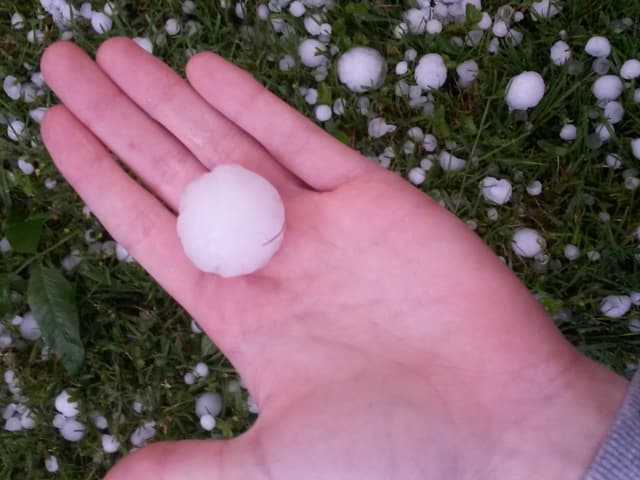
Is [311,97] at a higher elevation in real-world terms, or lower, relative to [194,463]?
higher

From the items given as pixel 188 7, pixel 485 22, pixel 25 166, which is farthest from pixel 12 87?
pixel 485 22

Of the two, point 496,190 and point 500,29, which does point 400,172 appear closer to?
point 496,190

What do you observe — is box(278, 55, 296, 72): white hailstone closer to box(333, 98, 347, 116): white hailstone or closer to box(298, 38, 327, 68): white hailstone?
box(298, 38, 327, 68): white hailstone

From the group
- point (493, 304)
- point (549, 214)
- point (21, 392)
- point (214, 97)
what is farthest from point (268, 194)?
point (21, 392)

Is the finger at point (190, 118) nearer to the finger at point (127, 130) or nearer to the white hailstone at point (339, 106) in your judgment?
the finger at point (127, 130)

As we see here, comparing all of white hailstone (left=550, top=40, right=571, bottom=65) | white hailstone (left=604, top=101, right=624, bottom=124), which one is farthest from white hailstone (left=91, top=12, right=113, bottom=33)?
white hailstone (left=604, top=101, right=624, bottom=124)

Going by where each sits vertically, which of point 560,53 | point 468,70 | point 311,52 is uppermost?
point 560,53

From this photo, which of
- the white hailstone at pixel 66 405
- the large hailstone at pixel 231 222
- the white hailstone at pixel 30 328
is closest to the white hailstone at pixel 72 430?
the white hailstone at pixel 66 405
